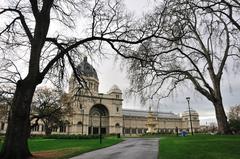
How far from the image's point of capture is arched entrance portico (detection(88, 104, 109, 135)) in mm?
97688

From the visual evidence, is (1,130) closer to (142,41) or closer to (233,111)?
(233,111)

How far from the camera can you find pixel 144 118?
12488 centimetres

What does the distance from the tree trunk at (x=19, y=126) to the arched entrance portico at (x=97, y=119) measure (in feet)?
272

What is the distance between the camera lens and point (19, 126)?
38.3 feet

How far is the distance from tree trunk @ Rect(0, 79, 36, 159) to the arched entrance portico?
82.9m

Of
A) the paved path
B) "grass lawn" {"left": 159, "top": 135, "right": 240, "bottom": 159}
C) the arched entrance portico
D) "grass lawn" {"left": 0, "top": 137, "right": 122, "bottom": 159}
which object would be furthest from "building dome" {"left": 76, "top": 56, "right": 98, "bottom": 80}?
the arched entrance portico

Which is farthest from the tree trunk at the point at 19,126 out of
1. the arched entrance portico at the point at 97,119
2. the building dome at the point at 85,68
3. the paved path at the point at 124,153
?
the arched entrance portico at the point at 97,119

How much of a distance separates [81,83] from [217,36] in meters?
11.2

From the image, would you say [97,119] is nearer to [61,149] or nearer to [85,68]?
[61,149]

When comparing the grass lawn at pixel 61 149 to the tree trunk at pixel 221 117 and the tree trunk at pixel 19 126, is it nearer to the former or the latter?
the tree trunk at pixel 19 126

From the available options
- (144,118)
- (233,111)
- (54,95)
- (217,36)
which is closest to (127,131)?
(144,118)

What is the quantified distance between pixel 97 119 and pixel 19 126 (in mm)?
90690

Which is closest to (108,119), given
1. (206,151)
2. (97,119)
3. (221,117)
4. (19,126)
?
(97,119)

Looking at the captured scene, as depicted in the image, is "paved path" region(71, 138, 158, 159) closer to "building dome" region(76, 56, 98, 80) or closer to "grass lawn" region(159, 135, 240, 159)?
"grass lawn" region(159, 135, 240, 159)
